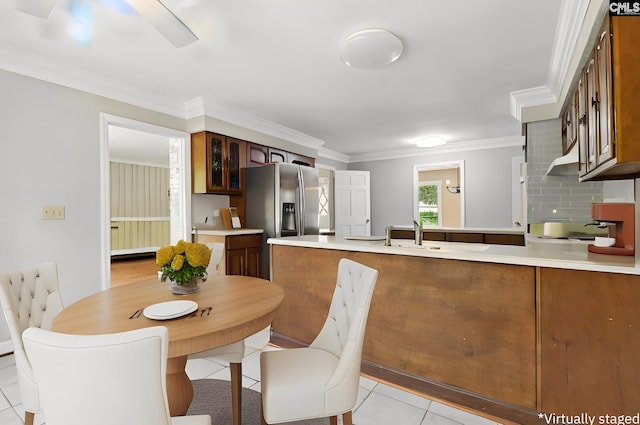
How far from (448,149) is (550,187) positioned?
9.18 ft

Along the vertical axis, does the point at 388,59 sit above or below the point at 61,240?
above

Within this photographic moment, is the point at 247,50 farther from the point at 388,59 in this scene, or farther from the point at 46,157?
the point at 46,157

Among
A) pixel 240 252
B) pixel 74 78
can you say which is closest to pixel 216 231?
pixel 240 252

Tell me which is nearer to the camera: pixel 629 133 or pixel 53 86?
pixel 629 133

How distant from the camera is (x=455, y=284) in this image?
1.85 m

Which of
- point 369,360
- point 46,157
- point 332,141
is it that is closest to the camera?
point 369,360

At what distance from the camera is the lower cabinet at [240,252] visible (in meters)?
3.63

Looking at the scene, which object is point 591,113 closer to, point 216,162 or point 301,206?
point 301,206

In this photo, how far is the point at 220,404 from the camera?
1.83 m

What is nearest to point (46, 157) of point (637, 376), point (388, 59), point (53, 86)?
point (53, 86)

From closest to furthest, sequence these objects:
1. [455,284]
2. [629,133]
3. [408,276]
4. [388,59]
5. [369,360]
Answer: [629,133] < [455,284] < [408,276] < [369,360] < [388,59]

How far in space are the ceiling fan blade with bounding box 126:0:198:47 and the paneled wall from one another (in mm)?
6249

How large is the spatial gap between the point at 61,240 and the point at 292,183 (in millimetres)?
2522

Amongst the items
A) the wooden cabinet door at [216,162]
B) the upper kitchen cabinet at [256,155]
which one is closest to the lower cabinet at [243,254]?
the wooden cabinet door at [216,162]
